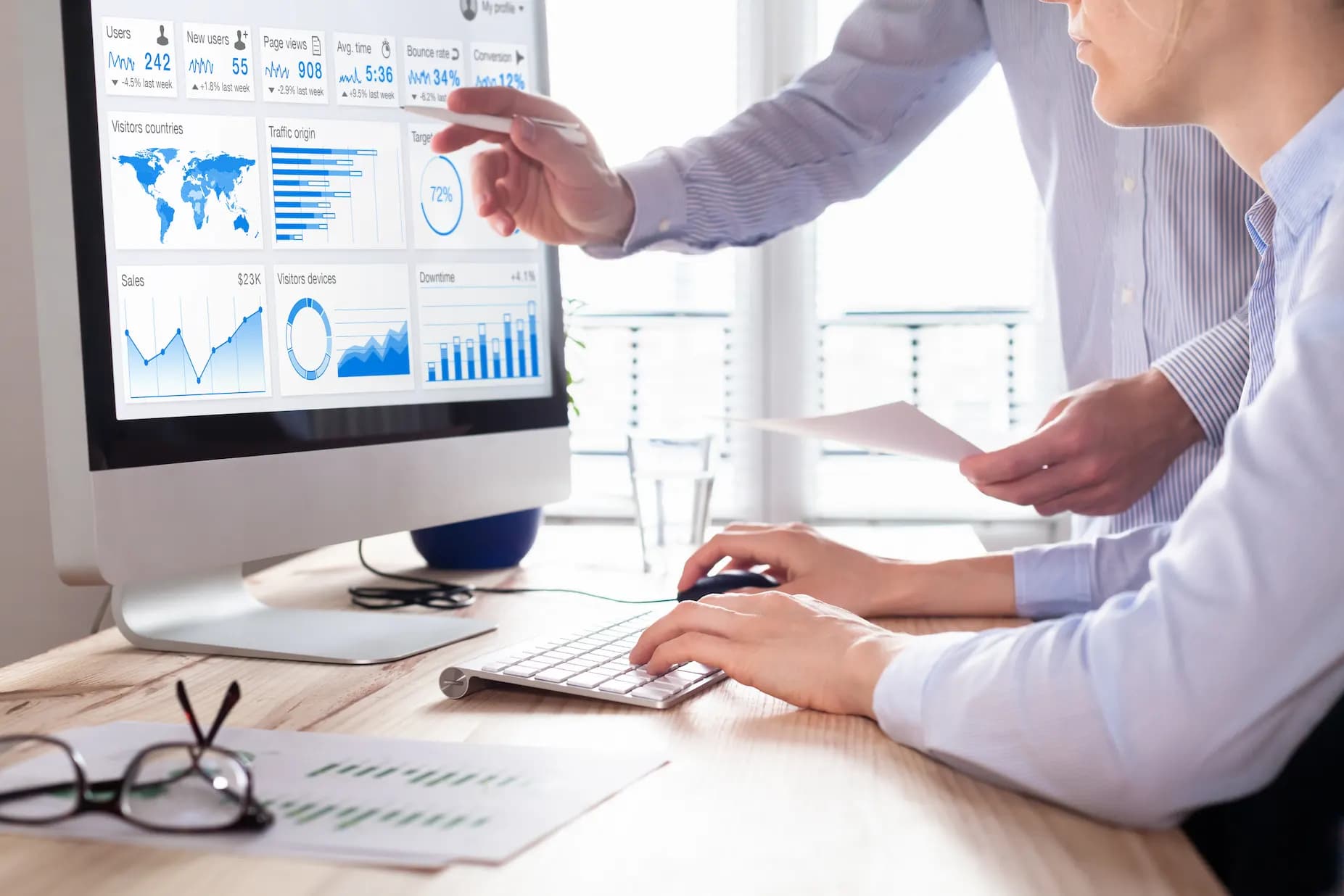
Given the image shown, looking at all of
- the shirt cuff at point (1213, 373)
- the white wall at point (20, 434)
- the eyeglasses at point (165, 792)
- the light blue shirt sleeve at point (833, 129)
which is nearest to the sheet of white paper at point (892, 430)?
the shirt cuff at point (1213, 373)

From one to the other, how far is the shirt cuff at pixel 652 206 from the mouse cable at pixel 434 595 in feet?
1.47

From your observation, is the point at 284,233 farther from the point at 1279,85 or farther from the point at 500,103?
the point at 1279,85

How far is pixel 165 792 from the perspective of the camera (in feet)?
1.94

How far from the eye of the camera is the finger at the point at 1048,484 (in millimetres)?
1053

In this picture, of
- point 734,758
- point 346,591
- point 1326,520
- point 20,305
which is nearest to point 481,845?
point 734,758

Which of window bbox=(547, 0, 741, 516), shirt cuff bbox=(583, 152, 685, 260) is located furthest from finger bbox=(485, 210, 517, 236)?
window bbox=(547, 0, 741, 516)

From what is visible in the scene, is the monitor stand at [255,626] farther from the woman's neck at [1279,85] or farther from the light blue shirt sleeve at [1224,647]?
the woman's neck at [1279,85]

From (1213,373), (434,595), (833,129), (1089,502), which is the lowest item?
(434,595)

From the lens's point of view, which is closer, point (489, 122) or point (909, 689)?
point (909, 689)

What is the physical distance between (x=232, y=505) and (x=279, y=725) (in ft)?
0.90

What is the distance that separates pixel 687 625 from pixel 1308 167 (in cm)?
52

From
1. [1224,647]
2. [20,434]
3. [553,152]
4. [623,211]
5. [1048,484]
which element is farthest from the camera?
[20,434]

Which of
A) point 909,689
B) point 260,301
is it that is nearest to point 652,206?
point 260,301

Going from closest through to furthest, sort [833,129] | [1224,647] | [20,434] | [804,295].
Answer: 1. [1224,647]
2. [833,129]
3. [20,434]
4. [804,295]
